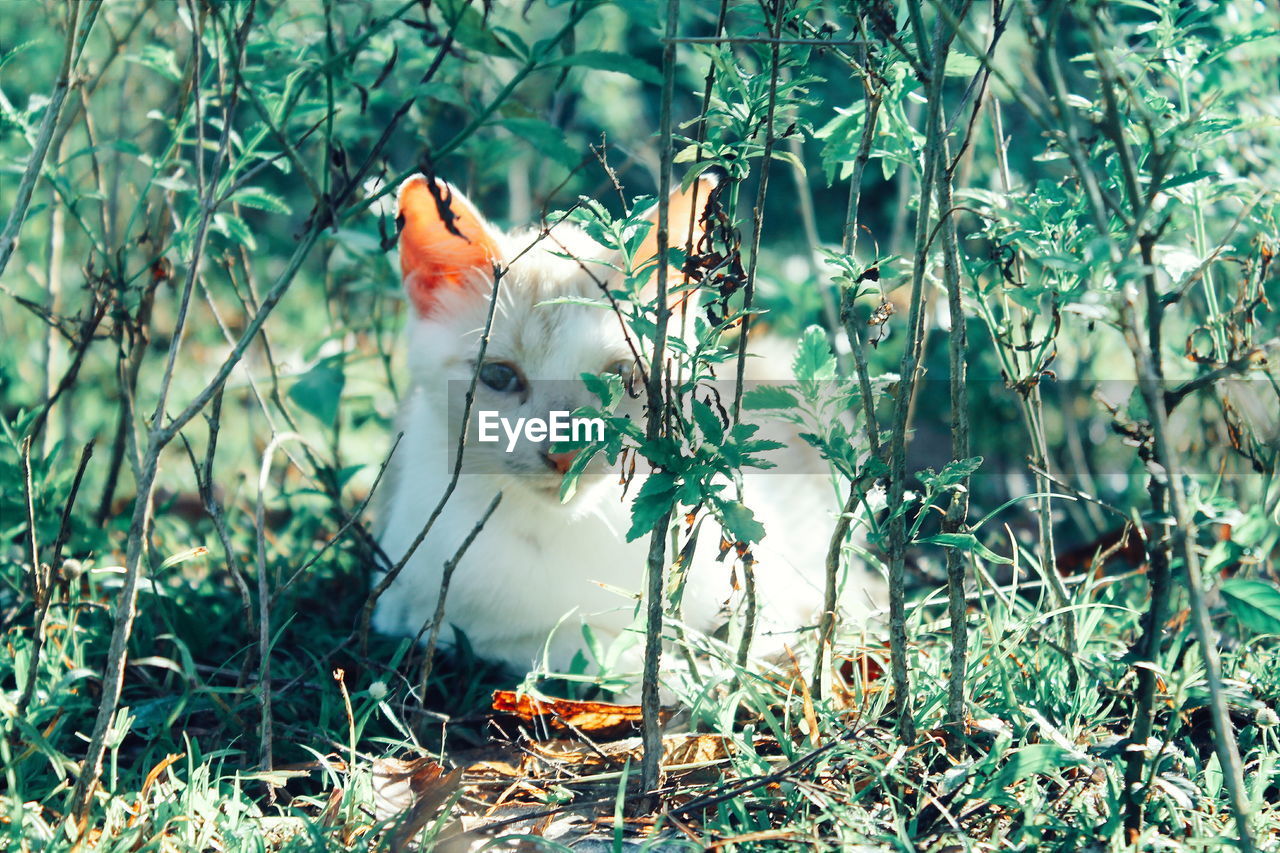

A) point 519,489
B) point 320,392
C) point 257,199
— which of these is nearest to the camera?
point 257,199

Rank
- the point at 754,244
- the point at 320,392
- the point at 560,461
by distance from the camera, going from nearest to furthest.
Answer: the point at 754,244, the point at 560,461, the point at 320,392

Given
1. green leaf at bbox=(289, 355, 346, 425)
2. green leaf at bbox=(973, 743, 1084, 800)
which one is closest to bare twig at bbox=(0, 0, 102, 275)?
green leaf at bbox=(289, 355, 346, 425)

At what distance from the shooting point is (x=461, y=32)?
49.3 inches

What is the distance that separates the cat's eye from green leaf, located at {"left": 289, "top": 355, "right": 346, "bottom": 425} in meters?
0.34

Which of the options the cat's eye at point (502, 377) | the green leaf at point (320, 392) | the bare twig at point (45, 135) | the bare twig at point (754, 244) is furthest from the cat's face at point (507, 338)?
the bare twig at point (45, 135)

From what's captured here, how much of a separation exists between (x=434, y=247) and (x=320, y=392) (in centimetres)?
40

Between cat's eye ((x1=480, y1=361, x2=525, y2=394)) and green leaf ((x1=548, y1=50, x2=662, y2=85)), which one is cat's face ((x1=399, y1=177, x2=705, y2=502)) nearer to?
cat's eye ((x1=480, y1=361, x2=525, y2=394))

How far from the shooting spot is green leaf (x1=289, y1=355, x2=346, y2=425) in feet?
6.97

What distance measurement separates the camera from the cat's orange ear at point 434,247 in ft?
6.32

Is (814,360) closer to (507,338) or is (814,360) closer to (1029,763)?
(1029,763)

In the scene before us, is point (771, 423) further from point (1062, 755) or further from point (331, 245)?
point (1062, 755)

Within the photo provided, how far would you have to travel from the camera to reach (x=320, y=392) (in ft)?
7.00

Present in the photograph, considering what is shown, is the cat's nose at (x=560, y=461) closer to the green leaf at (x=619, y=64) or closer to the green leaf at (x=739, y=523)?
the green leaf at (x=739, y=523)

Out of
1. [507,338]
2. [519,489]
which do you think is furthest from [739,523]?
[507,338]
